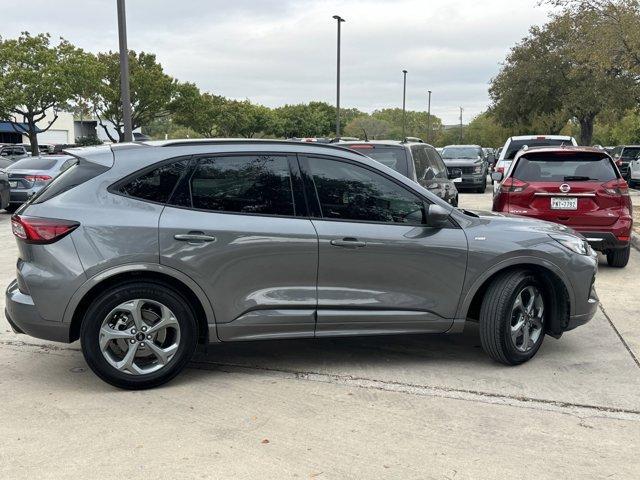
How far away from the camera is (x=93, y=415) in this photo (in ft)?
12.7

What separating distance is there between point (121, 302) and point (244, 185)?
1141mm

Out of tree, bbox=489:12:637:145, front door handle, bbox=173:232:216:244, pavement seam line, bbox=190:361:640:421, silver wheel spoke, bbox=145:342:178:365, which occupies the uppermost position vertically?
tree, bbox=489:12:637:145

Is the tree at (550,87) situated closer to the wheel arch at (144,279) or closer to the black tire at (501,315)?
the black tire at (501,315)

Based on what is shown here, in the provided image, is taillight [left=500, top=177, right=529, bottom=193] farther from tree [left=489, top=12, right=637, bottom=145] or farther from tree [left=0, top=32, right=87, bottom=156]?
tree [left=0, top=32, right=87, bottom=156]

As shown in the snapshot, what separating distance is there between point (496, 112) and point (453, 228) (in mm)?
36852

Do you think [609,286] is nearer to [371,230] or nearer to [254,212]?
[371,230]

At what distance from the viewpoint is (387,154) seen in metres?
8.37

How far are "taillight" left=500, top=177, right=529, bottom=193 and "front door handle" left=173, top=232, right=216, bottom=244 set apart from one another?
5.17m

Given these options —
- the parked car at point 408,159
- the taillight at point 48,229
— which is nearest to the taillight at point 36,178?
the parked car at point 408,159

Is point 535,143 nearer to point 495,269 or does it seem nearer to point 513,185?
point 513,185

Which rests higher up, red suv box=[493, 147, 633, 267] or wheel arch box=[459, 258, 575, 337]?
red suv box=[493, 147, 633, 267]

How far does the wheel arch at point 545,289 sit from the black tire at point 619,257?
13.2ft

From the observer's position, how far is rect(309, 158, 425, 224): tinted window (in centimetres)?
450

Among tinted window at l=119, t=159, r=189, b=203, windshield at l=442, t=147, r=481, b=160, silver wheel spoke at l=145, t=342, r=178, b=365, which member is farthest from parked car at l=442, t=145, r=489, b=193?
silver wheel spoke at l=145, t=342, r=178, b=365
